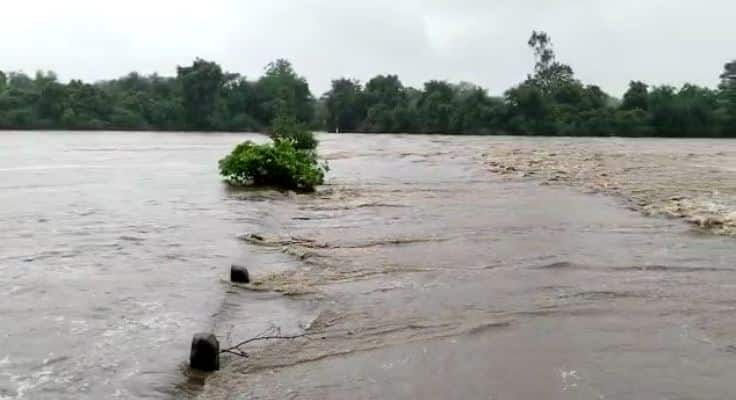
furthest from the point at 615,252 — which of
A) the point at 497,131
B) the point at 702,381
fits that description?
the point at 497,131

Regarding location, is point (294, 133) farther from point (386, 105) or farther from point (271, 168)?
point (386, 105)

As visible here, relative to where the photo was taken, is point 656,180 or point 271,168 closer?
point 271,168

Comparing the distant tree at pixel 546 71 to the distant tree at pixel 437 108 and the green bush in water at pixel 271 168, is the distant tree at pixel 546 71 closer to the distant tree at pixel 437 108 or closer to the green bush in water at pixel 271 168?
the distant tree at pixel 437 108

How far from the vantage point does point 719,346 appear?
564 centimetres

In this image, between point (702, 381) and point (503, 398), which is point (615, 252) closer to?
point (702, 381)

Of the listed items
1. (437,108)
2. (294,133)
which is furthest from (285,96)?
(294,133)

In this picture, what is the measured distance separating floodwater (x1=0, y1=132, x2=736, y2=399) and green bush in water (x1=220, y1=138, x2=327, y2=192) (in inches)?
152

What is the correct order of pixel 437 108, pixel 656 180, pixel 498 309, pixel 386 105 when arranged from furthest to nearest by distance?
pixel 386 105
pixel 437 108
pixel 656 180
pixel 498 309

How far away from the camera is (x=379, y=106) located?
254 ft

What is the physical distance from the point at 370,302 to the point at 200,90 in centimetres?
7101

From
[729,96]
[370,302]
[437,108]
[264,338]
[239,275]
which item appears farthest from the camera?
[437,108]

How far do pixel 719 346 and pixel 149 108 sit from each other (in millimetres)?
75002

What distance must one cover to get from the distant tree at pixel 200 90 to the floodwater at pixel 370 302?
62368mm

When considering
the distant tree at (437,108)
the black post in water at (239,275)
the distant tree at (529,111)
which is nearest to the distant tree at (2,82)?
the distant tree at (437,108)
